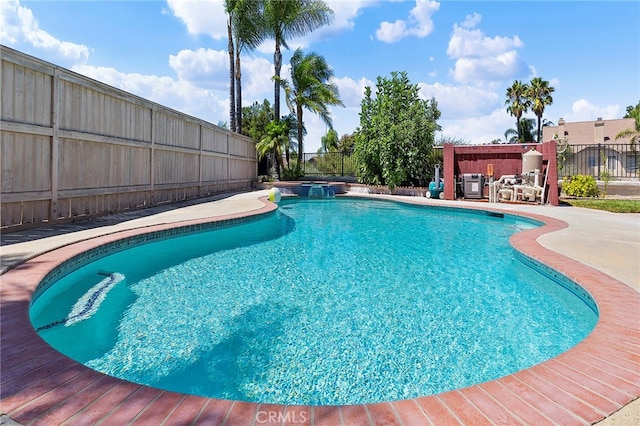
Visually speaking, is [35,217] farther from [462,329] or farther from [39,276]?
[462,329]

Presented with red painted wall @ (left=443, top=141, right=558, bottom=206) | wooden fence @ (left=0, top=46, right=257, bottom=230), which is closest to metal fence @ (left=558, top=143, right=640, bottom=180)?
red painted wall @ (left=443, top=141, right=558, bottom=206)

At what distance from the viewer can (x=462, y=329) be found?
363 cm

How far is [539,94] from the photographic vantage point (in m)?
33.2

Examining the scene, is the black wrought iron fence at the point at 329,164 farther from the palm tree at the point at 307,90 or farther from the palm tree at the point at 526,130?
the palm tree at the point at 526,130

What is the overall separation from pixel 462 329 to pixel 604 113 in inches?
1601

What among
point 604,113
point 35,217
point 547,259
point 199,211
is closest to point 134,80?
point 199,211

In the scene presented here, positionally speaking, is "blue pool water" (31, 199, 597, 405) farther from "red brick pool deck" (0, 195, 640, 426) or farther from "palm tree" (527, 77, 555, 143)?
"palm tree" (527, 77, 555, 143)

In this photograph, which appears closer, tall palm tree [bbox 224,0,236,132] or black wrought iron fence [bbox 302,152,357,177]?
tall palm tree [bbox 224,0,236,132]

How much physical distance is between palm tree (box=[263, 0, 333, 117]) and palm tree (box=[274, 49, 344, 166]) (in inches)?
35.9

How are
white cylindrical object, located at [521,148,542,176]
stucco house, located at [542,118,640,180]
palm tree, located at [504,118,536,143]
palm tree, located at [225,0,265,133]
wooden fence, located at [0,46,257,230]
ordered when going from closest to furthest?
wooden fence, located at [0,46,257,230]
white cylindrical object, located at [521,148,542,176]
palm tree, located at [225,0,265,133]
stucco house, located at [542,118,640,180]
palm tree, located at [504,118,536,143]

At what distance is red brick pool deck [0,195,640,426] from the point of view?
1.73 meters

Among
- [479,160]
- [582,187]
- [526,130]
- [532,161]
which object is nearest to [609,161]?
[526,130]

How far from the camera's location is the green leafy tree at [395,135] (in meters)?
16.9

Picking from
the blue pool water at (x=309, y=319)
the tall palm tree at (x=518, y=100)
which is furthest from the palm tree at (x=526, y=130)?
the blue pool water at (x=309, y=319)
